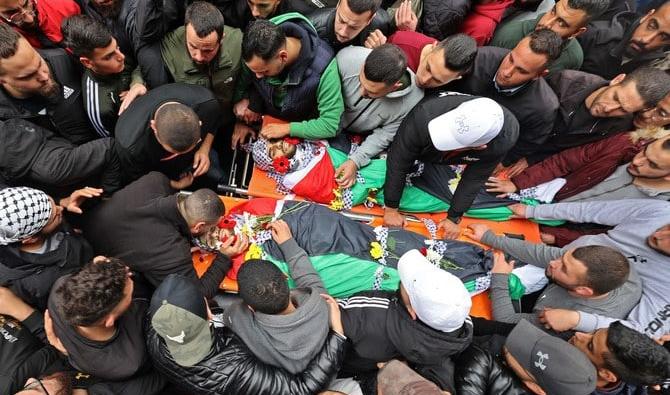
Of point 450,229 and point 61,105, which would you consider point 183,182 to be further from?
point 450,229

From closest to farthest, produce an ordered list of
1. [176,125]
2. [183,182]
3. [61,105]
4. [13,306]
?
[13,306] → [176,125] → [61,105] → [183,182]

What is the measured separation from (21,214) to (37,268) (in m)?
0.37

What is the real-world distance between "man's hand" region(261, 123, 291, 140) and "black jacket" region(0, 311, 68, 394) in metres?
1.74

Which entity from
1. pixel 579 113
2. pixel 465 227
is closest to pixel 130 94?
pixel 465 227

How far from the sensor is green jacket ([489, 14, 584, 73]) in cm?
333

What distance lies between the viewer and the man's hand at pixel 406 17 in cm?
337

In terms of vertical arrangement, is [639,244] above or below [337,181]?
below

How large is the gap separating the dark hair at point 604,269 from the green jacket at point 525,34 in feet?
5.24

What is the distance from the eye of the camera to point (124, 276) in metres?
Answer: 1.90

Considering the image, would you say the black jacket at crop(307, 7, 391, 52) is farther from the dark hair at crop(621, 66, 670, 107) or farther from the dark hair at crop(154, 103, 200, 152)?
the dark hair at crop(621, 66, 670, 107)

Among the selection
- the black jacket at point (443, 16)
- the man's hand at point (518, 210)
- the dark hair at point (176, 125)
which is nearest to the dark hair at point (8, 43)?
the dark hair at point (176, 125)

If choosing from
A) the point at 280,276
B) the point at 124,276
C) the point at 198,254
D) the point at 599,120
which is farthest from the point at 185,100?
the point at 599,120

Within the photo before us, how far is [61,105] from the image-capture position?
255 cm

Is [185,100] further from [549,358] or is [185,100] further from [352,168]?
[549,358]
